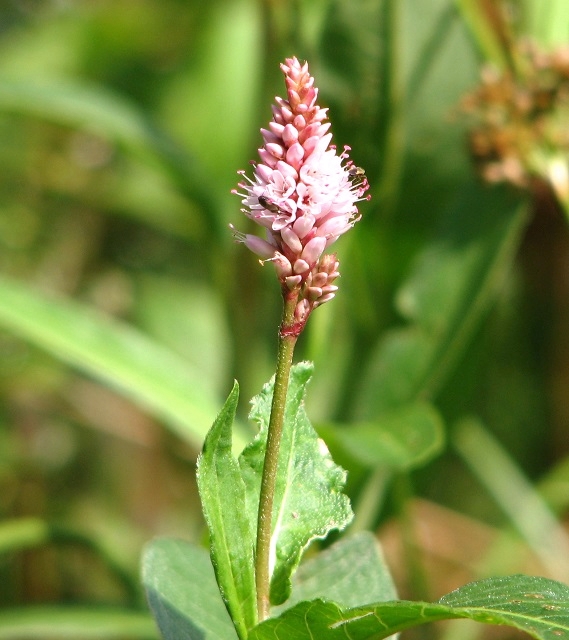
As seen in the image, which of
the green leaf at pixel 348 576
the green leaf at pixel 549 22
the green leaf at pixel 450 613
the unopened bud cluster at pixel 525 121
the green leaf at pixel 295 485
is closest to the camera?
the green leaf at pixel 450 613

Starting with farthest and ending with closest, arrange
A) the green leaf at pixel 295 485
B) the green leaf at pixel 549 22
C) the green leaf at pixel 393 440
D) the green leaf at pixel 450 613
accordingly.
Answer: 1. the green leaf at pixel 549 22
2. the green leaf at pixel 393 440
3. the green leaf at pixel 295 485
4. the green leaf at pixel 450 613

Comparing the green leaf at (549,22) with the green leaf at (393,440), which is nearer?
the green leaf at (393,440)

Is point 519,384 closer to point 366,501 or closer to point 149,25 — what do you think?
point 366,501

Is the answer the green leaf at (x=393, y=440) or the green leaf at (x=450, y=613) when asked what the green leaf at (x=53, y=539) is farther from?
the green leaf at (x=450, y=613)

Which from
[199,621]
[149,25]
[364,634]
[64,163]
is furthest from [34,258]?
[364,634]

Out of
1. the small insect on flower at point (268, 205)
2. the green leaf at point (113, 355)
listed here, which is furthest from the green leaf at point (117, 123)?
the small insect on flower at point (268, 205)

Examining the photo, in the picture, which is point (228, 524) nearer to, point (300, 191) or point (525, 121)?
point (300, 191)
